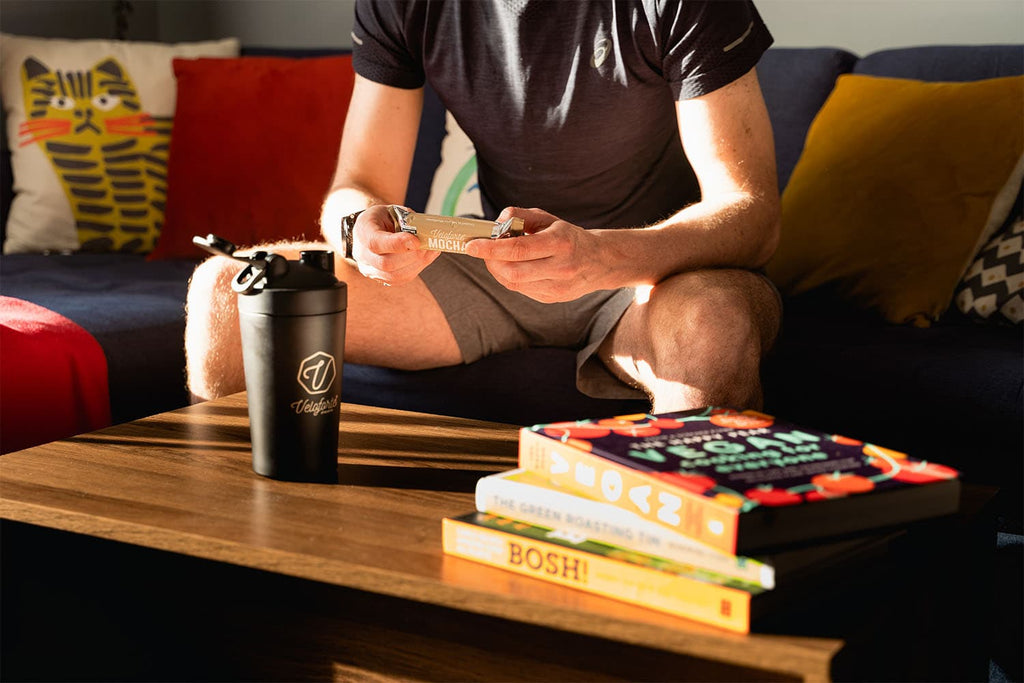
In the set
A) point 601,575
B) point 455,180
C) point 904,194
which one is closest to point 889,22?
point 904,194

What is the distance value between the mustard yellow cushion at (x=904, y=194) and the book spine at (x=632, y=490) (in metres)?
1.03

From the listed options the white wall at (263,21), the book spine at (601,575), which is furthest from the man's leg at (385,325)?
the white wall at (263,21)

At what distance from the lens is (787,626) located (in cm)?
63

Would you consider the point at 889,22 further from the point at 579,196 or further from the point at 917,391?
the point at 917,391

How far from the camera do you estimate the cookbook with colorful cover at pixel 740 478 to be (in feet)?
2.14

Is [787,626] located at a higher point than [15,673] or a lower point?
higher

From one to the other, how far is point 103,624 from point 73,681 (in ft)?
0.26

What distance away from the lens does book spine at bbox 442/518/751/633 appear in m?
0.63

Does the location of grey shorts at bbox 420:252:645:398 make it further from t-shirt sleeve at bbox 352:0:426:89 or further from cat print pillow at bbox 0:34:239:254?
cat print pillow at bbox 0:34:239:254

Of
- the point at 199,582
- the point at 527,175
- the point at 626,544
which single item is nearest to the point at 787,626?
the point at 626,544

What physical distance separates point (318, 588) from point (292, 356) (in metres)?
0.28

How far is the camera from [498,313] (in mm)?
1515

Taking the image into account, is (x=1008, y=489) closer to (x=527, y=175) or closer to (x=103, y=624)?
(x=527, y=175)

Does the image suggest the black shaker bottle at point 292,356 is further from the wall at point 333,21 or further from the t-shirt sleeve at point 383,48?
the wall at point 333,21
